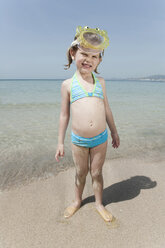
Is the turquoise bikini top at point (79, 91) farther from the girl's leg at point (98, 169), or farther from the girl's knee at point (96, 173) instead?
the girl's knee at point (96, 173)

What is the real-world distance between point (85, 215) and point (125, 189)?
30.1 inches

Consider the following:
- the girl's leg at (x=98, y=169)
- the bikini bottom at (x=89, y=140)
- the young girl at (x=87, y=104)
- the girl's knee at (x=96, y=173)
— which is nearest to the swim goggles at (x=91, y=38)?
the young girl at (x=87, y=104)

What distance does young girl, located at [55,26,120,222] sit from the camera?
6.17 feet

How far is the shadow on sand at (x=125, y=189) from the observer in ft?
8.08

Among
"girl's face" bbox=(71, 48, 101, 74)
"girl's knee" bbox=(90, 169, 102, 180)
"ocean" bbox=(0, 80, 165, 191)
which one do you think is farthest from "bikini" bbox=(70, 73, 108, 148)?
"ocean" bbox=(0, 80, 165, 191)

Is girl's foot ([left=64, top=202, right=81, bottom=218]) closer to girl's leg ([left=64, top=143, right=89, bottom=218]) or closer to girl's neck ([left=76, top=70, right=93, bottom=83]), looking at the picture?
girl's leg ([left=64, top=143, right=89, bottom=218])

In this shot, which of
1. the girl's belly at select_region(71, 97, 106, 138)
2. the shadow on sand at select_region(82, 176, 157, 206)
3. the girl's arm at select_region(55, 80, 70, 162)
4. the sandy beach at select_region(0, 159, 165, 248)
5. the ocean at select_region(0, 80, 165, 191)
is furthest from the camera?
the ocean at select_region(0, 80, 165, 191)

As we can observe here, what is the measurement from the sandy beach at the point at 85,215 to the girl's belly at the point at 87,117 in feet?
3.17

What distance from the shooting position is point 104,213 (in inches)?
84.3

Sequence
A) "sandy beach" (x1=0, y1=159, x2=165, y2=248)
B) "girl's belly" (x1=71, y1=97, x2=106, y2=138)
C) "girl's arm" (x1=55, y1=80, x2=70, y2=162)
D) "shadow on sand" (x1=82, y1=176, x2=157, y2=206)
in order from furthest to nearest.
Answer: "shadow on sand" (x1=82, y1=176, x2=157, y2=206), "girl's arm" (x1=55, y1=80, x2=70, y2=162), "girl's belly" (x1=71, y1=97, x2=106, y2=138), "sandy beach" (x1=0, y1=159, x2=165, y2=248)

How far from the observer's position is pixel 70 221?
6.77 feet

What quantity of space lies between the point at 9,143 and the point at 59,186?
2.04 meters

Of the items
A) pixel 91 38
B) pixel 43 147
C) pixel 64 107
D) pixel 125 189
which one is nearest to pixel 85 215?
pixel 125 189

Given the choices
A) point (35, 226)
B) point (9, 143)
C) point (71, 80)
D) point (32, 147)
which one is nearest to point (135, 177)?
point (35, 226)
